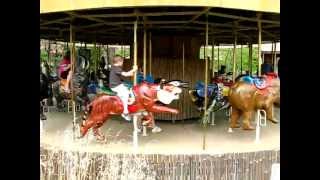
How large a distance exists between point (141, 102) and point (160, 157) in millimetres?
1004

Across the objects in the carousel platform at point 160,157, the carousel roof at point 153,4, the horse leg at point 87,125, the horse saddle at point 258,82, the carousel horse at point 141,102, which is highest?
the carousel roof at point 153,4

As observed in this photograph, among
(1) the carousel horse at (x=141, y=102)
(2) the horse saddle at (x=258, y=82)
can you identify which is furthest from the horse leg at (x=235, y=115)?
(1) the carousel horse at (x=141, y=102)

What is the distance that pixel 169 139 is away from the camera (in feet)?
26.9

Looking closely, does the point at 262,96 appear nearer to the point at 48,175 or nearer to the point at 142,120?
the point at 142,120

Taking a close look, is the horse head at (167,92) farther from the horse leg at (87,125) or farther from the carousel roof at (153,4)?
the carousel roof at (153,4)

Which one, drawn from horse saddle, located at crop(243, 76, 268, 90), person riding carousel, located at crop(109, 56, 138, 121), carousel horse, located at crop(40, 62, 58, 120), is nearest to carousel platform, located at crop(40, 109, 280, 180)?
person riding carousel, located at crop(109, 56, 138, 121)

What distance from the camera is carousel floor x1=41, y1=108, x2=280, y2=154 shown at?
740 centimetres

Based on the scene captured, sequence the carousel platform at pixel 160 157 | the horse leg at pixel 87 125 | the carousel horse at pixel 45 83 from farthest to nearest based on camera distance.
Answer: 1. the carousel horse at pixel 45 83
2. the horse leg at pixel 87 125
3. the carousel platform at pixel 160 157

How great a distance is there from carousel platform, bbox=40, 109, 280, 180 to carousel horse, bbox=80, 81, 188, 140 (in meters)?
0.56

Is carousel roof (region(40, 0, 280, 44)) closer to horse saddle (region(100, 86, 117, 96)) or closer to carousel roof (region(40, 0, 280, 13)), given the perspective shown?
carousel roof (region(40, 0, 280, 13))

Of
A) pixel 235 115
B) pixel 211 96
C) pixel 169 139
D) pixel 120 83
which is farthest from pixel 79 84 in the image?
pixel 235 115

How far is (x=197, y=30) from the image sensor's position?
36.4ft

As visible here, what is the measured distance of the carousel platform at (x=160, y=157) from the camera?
697cm

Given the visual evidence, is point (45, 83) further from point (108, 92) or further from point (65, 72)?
point (108, 92)
